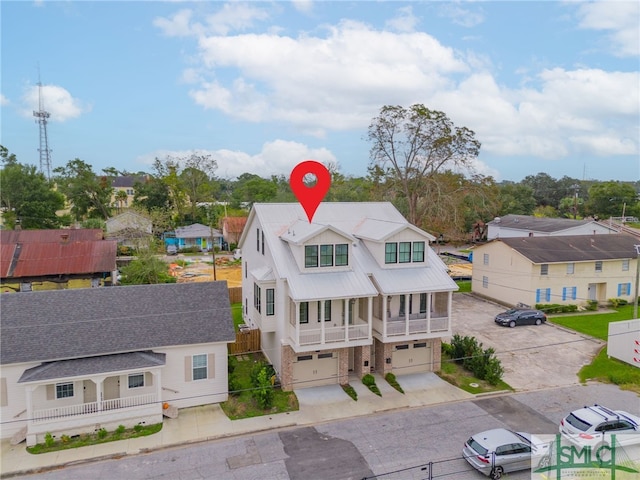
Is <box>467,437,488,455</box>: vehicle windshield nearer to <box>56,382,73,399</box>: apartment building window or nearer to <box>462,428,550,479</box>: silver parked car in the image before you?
<box>462,428,550,479</box>: silver parked car

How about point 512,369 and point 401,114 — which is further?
point 401,114

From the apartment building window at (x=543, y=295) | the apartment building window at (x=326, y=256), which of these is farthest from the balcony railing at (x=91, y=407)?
the apartment building window at (x=543, y=295)

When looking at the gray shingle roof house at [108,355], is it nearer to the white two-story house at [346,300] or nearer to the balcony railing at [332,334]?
the white two-story house at [346,300]

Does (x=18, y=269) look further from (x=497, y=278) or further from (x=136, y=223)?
(x=497, y=278)

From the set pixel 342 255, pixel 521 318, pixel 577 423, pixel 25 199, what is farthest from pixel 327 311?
pixel 25 199

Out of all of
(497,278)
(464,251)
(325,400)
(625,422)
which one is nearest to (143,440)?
(325,400)

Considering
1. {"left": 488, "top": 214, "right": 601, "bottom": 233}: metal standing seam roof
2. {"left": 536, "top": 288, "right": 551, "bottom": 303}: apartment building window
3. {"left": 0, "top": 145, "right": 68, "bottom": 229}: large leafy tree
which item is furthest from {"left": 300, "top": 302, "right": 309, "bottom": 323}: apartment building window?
{"left": 0, "top": 145, "right": 68, "bottom": 229}: large leafy tree

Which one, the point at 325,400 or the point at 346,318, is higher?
the point at 346,318
